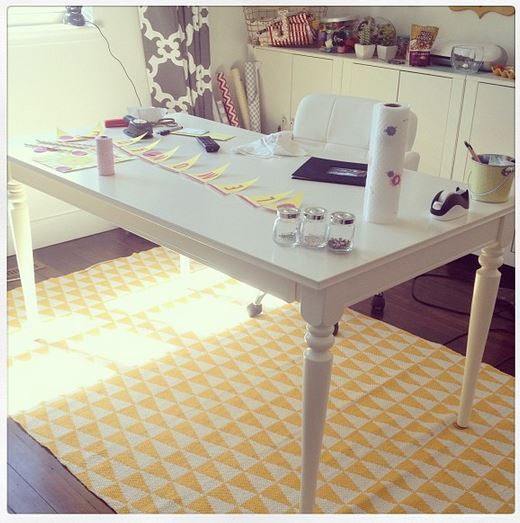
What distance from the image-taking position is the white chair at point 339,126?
239cm

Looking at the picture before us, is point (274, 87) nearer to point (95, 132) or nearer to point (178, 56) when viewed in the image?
point (178, 56)

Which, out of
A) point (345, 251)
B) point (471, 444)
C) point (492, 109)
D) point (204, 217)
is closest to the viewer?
point (345, 251)

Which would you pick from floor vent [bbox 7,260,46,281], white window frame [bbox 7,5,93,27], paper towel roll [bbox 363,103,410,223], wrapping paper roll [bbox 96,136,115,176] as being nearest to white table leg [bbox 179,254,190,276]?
floor vent [bbox 7,260,46,281]

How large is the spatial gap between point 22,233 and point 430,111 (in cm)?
192

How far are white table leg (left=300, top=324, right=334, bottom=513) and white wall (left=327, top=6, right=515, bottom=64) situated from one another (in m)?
2.29

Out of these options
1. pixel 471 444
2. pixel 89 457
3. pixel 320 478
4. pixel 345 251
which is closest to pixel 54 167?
pixel 89 457

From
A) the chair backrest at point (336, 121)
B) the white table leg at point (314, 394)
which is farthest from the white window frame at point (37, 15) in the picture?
the white table leg at point (314, 394)

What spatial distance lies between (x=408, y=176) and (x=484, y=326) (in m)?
0.49

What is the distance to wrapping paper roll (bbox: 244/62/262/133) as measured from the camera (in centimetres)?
393

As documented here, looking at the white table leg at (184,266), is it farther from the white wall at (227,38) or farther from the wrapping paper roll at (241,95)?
the white wall at (227,38)

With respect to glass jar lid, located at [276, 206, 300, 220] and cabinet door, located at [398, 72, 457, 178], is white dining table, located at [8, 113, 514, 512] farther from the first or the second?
cabinet door, located at [398, 72, 457, 178]

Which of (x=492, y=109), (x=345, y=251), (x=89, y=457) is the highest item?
(x=492, y=109)

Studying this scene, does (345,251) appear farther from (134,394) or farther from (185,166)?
(134,394)

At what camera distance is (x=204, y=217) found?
1.70 m
